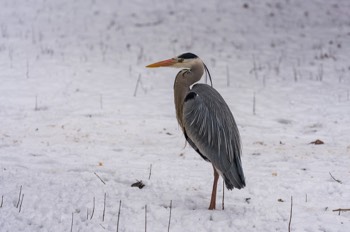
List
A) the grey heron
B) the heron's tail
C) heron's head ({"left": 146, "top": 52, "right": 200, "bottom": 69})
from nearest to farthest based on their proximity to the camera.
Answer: the heron's tail < the grey heron < heron's head ({"left": 146, "top": 52, "right": 200, "bottom": 69})

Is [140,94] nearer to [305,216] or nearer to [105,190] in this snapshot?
[105,190]

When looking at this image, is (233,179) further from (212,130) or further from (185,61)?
(185,61)

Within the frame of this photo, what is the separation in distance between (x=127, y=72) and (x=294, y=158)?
5228 millimetres

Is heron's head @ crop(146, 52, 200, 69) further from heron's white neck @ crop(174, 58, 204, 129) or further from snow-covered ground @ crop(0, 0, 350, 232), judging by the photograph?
snow-covered ground @ crop(0, 0, 350, 232)

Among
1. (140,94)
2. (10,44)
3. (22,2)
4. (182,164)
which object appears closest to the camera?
(182,164)

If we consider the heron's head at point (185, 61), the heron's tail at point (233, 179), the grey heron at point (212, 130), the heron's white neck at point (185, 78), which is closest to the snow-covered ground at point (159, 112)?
the heron's tail at point (233, 179)

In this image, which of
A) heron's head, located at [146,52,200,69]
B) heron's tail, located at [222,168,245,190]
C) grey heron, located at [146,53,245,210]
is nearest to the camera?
heron's tail, located at [222,168,245,190]

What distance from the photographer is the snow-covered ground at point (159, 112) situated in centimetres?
473

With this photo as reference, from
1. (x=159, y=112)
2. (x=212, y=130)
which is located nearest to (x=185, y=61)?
(x=212, y=130)

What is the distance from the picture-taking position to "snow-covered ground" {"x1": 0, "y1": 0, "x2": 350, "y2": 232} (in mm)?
4730

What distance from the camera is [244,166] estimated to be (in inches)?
249

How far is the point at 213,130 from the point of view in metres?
4.92

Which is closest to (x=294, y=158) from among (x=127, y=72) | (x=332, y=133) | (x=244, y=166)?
(x=244, y=166)

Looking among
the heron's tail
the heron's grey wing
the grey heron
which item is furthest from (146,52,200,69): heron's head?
the heron's tail
